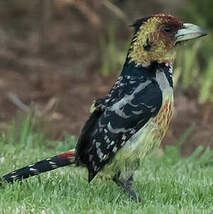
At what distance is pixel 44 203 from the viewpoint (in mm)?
4559

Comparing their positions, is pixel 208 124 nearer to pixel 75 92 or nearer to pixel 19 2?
pixel 75 92

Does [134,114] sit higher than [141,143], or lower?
higher

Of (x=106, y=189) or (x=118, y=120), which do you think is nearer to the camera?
(x=118, y=120)

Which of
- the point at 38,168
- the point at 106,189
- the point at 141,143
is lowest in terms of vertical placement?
the point at 106,189

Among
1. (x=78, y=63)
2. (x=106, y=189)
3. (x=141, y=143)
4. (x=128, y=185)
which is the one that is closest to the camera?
(x=141, y=143)

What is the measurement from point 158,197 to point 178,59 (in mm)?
4802

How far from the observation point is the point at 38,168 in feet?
16.7

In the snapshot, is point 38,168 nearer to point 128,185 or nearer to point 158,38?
point 128,185

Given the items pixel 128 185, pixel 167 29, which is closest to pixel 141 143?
pixel 128 185

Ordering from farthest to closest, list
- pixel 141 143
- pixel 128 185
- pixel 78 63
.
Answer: pixel 78 63 < pixel 128 185 < pixel 141 143

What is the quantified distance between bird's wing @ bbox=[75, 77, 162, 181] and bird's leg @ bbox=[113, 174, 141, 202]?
0.98ft

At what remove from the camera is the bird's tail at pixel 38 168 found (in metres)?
5.07

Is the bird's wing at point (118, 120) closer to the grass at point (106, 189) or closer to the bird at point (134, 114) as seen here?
the bird at point (134, 114)

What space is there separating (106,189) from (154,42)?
1272 millimetres
